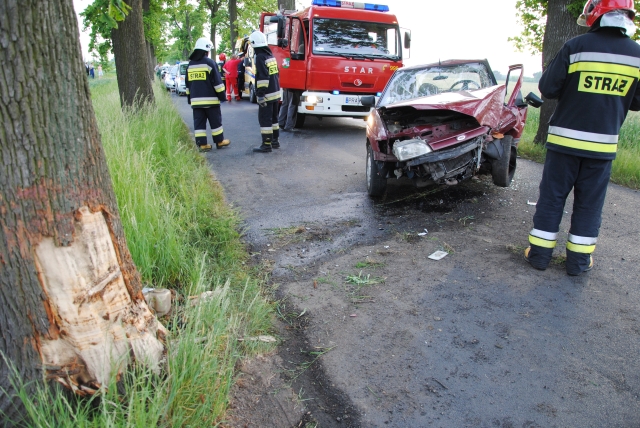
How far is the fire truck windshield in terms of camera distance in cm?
1036

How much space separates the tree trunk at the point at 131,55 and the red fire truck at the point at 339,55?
10.4ft

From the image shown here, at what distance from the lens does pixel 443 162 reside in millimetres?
5133

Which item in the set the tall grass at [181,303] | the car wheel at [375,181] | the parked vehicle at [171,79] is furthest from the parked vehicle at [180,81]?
the car wheel at [375,181]

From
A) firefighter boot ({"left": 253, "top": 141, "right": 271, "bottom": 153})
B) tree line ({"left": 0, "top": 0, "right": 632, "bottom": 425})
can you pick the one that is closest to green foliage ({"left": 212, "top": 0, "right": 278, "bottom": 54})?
firefighter boot ({"left": 253, "top": 141, "right": 271, "bottom": 153})

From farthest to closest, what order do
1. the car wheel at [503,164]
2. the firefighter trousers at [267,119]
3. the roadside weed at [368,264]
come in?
the firefighter trousers at [267,119] < the car wheel at [503,164] < the roadside weed at [368,264]

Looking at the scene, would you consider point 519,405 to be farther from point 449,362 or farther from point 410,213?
point 410,213

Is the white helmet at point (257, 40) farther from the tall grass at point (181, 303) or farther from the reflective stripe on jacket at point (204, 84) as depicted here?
the tall grass at point (181, 303)

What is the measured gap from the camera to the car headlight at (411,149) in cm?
500

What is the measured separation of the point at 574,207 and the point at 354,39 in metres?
7.75

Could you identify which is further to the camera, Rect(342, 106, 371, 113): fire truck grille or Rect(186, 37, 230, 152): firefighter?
Rect(342, 106, 371, 113): fire truck grille

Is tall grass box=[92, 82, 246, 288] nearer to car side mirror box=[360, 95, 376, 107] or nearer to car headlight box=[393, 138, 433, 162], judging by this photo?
car headlight box=[393, 138, 433, 162]

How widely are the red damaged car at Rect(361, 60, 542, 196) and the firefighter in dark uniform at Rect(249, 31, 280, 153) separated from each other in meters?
2.91

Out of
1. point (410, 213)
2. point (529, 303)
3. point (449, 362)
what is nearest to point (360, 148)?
point (410, 213)

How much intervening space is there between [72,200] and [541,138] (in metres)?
8.55
